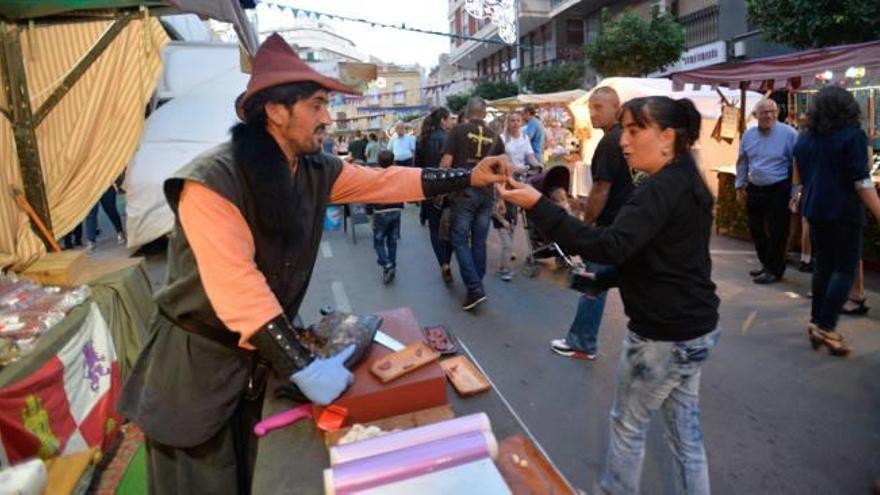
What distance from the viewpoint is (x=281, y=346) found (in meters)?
1.66

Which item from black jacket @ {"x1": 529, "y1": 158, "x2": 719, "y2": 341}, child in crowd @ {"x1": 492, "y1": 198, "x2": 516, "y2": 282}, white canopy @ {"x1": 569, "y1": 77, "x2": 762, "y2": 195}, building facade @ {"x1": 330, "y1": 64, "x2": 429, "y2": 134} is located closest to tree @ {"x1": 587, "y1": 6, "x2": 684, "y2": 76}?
white canopy @ {"x1": 569, "y1": 77, "x2": 762, "y2": 195}

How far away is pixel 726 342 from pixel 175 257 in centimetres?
423

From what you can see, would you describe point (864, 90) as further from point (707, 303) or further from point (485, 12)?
point (485, 12)

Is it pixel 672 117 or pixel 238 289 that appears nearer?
pixel 238 289

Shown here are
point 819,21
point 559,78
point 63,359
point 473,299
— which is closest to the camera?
point 63,359

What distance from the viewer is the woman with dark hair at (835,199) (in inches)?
161

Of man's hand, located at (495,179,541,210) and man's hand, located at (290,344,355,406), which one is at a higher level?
man's hand, located at (495,179,541,210)

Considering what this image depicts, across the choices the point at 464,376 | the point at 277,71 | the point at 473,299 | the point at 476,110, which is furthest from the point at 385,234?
the point at 277,71

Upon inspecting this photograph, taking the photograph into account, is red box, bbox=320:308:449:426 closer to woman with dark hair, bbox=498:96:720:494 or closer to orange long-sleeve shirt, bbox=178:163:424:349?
orange long-sleeve shirt, bbox=178:163:424:349

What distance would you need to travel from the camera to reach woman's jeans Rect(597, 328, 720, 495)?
2213mm

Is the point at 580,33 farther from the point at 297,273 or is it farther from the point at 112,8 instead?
the point at 297,273

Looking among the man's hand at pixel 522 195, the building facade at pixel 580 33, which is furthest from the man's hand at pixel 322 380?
the building facade at pixel 580 33

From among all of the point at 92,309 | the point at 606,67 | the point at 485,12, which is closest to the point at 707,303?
the point at 92,309

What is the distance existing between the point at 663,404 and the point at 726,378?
6.60 feet
